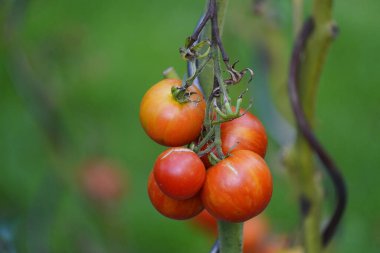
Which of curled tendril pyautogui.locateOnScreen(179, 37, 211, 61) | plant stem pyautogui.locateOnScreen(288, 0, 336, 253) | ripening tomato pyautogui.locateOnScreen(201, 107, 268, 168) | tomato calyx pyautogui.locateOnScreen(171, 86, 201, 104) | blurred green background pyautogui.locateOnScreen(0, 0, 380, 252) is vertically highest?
curled tendril pyautogui.locateOnScreen(179, 37, 211, 61)

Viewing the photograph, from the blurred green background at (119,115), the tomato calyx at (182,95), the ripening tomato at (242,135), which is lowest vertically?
the blurred green background at (119,115)

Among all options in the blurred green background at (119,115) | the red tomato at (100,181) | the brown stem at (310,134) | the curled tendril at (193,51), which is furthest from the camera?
the red tomato at (100,181)

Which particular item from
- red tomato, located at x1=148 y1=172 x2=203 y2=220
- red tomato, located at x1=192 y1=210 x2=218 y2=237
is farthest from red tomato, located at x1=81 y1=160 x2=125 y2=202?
red tomato, located at x1=148 y1=172 x2=203 y2=220

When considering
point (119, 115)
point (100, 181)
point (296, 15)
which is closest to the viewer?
point (296, 15)

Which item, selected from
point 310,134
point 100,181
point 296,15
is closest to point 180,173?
point 310,134

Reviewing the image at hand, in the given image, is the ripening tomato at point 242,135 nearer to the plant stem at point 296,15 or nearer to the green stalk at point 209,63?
the green stalk at point 209,63

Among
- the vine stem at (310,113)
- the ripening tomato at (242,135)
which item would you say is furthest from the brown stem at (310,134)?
the ripening tomato at (242,135)

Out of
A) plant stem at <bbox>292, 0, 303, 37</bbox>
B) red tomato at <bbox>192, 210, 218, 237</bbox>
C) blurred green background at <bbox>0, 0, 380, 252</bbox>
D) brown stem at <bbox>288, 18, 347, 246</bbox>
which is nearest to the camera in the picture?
brown stem at <bbox>288, 18, 347, 246</bbox>

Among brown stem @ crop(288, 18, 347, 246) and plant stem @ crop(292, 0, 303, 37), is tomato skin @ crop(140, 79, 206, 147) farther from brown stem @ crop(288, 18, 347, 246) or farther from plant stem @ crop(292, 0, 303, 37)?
plant stem @ crop(292, 0, 303, 37)

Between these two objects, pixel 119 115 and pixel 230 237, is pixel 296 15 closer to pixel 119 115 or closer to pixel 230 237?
pixel 230 237
